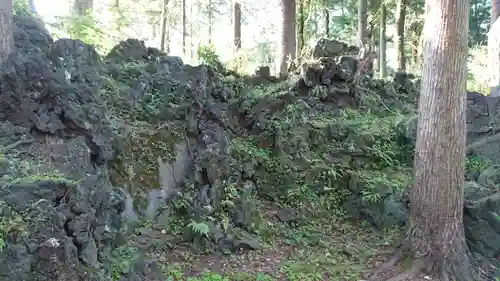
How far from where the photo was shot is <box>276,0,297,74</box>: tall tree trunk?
39.0 ft

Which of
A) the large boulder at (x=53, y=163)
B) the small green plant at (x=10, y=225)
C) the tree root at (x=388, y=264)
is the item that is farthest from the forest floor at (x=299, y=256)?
the small green plant at (x=10, y=225)

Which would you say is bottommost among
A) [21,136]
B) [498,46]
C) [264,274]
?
[264,274]

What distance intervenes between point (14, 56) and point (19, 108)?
0.68 metres

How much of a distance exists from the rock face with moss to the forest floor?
0.22 metres

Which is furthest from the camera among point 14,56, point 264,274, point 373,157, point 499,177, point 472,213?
point 373,157

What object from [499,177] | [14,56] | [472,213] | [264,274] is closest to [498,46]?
[499,177]

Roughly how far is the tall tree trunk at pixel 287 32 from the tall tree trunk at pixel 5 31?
25.1 feet

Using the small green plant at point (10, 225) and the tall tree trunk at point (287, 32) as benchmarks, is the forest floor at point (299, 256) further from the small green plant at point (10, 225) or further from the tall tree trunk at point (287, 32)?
the tall tree trunk at point (287, 32)

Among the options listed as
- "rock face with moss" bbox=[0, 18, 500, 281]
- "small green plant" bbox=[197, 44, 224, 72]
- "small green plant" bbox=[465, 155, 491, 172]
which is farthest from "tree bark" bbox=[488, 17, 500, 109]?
"small green plant" bbox=[197, 44, 224, 72]

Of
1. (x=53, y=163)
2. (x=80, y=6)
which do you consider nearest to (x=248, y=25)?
(x=80, y=6)

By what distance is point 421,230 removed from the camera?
20.0 ft

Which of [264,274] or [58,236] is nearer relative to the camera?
[58,236]

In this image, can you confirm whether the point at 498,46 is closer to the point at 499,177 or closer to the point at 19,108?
the point at 499,177

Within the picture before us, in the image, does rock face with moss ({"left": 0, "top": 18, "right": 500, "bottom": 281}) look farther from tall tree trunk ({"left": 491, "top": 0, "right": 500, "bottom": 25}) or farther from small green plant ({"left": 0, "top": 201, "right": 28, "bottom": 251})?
tall tree trunk ({"left": 491, "top": 0, "right": 500, "bottom": 25})
